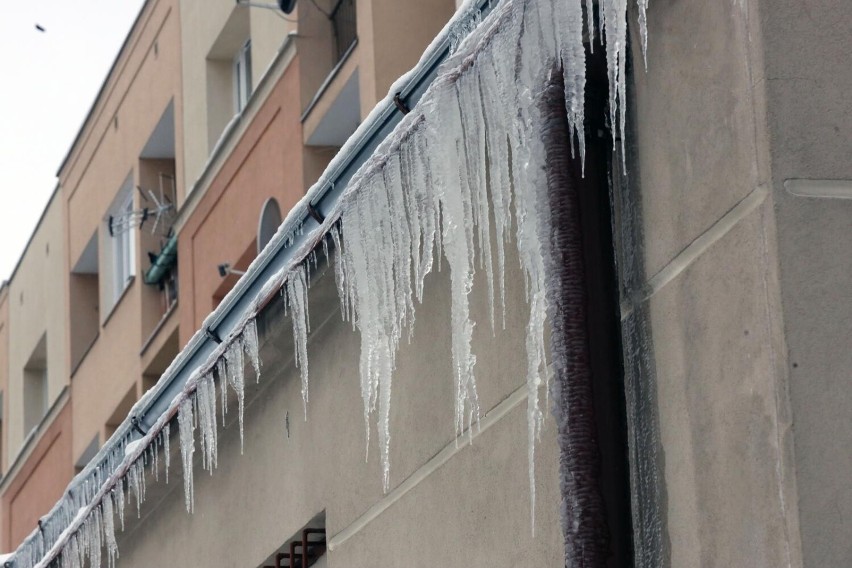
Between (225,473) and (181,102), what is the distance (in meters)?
9.40

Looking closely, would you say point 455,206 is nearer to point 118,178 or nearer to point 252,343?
point 252,343

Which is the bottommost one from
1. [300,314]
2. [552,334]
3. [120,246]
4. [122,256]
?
[552,334]

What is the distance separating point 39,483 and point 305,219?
17.8 meters

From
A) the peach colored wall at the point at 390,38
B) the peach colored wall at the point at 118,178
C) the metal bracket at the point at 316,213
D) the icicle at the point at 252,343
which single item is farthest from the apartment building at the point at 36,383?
the metal bracket at the point at 316,213

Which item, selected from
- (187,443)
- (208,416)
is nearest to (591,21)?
(208,416)

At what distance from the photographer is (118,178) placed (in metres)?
21.5

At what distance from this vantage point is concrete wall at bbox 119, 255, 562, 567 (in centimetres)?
636

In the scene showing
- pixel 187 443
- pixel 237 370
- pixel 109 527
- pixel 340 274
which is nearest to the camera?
pixel 340 274

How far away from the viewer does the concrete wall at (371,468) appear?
6.36 metres

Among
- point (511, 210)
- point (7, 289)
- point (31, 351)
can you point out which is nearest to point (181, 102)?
point (31, 351)

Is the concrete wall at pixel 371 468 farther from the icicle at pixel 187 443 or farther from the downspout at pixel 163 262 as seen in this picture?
the downspout at pixel 163 262

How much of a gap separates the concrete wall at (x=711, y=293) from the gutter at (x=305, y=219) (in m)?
1.18

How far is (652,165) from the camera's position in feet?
17.7

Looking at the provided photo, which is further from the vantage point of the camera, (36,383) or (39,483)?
(36,383)
